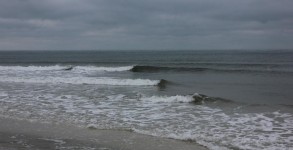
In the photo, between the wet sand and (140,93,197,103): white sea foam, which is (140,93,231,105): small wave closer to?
(140,93,197,103): white sea foam

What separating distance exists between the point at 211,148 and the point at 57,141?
3.91 meters

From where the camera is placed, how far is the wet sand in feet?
26.7

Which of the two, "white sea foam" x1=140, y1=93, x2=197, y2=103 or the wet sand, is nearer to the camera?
the wet sand

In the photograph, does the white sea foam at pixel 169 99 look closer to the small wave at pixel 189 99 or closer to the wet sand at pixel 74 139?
the small wave at pixel 189 99

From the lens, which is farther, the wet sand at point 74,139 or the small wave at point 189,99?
the small wave at point 189,99

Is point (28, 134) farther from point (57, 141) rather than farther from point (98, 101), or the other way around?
point (98, 101)

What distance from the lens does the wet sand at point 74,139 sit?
8148 mm

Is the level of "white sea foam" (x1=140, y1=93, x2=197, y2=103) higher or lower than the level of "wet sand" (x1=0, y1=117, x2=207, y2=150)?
higher

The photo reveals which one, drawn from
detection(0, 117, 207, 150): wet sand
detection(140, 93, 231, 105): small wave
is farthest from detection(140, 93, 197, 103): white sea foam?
detection(0, 117, 207, 150): wet sand

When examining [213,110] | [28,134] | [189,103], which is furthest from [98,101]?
[28,134]

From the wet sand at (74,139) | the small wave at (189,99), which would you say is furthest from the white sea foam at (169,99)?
the wet sand at (74,139)

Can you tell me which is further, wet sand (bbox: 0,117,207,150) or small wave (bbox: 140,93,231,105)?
small wave (bbox: 140,93,231,105)

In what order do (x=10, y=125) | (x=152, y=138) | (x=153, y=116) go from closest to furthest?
(x=152, y=138) → (x=10, y=125) → (x=153, y=116)

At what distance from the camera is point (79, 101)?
15.7m
